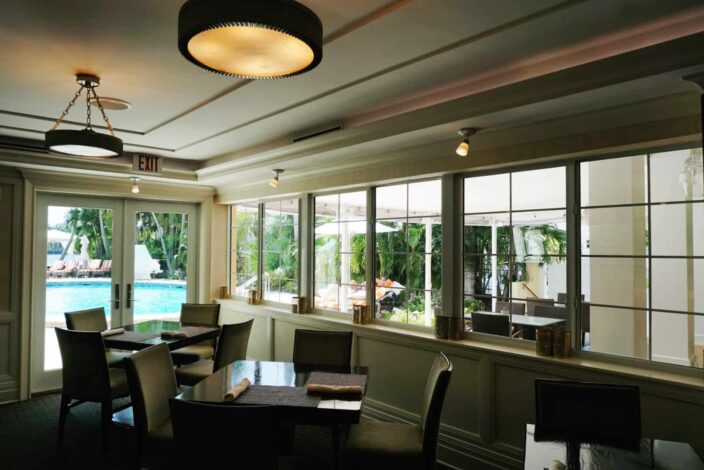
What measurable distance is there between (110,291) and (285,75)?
5053 mm

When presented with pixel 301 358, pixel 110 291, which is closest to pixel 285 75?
pixel 301 358

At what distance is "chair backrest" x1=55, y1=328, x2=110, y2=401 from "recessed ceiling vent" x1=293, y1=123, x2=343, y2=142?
2.32 metres

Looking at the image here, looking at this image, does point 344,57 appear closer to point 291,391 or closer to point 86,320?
point 291,391

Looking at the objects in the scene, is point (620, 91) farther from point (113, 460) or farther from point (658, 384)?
A: point (113, 460)

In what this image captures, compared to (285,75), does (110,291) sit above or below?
below

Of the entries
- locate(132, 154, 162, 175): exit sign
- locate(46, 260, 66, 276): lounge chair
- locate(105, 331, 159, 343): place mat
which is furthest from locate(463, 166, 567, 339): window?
locate(46, 260, 66, 276): lounge chair

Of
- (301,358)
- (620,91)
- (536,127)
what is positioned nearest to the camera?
(620,91)

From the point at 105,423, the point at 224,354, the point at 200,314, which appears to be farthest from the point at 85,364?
the point at 200,314

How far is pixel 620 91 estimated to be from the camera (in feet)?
7.84

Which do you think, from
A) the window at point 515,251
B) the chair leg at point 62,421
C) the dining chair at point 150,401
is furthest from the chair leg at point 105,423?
the window at point 515,251

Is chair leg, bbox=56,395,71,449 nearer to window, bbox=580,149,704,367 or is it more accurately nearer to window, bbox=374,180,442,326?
window, bbox=374,180,442,326

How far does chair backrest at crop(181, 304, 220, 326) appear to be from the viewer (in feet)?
17.3

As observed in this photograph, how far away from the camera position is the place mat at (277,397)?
95.6 inches

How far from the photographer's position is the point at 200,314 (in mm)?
5285
